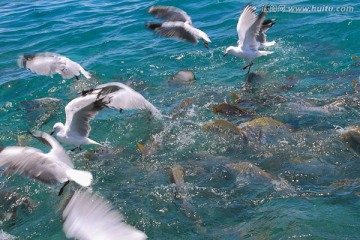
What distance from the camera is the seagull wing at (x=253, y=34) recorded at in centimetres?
957

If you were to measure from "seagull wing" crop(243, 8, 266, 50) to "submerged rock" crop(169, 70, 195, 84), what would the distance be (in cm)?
152

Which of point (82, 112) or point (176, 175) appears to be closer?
point (176, 175)

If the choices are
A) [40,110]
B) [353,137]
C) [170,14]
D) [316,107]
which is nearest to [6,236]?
[40,110]

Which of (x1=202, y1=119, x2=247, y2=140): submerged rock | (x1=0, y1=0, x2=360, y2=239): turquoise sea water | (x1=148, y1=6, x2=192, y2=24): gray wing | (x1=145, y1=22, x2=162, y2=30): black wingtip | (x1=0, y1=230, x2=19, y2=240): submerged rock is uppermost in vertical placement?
(x1=148, y1=6, x2=192, y2=24): gray wing

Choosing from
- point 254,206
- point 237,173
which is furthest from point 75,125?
point 254,206

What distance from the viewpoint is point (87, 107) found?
283 inches

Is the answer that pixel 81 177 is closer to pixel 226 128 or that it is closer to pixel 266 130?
pixel 226 128

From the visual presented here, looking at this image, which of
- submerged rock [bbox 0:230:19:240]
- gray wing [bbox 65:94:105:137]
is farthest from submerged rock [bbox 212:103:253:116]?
submerged rock [bbox 0:230:19:240]

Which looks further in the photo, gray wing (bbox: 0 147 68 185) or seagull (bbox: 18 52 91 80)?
seagull (bbox: 18 52 91 80)

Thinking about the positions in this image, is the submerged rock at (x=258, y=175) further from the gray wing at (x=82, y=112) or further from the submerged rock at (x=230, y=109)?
the gray wing at (x=82, y=112)

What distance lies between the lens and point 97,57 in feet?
45.5

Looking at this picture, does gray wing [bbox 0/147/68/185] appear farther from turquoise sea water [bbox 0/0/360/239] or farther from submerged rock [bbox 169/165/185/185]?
submerged rock [bbox 169/165/185/185]

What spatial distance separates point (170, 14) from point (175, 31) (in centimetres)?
65

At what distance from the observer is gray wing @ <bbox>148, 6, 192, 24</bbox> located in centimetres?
1030
